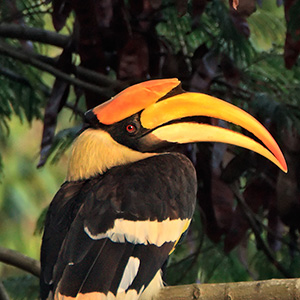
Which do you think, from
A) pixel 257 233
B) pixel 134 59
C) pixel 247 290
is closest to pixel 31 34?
pixel 134 59

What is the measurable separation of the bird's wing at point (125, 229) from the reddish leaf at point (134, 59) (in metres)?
0.44

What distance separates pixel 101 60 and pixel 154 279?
88cm

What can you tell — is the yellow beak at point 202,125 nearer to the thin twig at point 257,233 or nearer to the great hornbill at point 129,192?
the great hornbill at point 129,192

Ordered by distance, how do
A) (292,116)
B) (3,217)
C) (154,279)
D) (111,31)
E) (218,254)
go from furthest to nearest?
(3,217)
(218,254)
(111,31)
(292,116)
(154,279)

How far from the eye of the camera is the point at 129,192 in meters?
2.17

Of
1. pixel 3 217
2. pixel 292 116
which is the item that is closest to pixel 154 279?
pixel 292 116

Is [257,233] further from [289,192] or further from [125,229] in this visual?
[125,229]

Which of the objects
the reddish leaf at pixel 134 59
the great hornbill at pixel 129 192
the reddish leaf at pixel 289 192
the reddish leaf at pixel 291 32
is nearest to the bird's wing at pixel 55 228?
the great hornbill at pixel 129 192

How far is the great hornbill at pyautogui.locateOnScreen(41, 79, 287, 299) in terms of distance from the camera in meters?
2.06

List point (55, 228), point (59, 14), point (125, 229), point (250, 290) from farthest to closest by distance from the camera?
point (59, 14) < point (55, 228) < point (125, 229) < point (250, 290)

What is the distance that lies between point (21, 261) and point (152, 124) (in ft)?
2.47

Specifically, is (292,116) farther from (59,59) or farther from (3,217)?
(3,217)

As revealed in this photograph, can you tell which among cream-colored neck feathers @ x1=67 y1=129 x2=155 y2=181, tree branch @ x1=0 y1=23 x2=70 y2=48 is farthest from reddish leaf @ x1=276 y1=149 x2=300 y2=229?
tree branch @ x1=0 y1=23 x2=70 y2=48

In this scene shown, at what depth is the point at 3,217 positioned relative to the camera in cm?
1005
